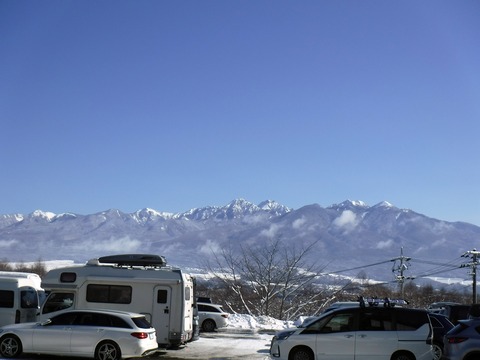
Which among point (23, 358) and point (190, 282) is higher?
point (190, 282)

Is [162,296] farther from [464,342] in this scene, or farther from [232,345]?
[464,342]

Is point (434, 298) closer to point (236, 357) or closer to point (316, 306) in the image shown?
point (316, 306)

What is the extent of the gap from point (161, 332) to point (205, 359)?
5.10 ft

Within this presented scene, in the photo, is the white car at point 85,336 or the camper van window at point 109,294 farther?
the camper van window at point 109,294

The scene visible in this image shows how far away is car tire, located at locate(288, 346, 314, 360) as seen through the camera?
15328 millimetres

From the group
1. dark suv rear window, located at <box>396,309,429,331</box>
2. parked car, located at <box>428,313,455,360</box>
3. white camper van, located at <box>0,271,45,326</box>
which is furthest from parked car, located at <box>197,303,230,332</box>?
dark suv rear window, located at <box>396,309,429,331</box>

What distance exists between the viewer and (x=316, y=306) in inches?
2384

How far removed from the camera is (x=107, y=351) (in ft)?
51.0

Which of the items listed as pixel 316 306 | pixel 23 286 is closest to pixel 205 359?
pixel 23 286

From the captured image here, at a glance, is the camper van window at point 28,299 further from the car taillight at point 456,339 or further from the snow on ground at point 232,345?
the car taillight at point 456,339

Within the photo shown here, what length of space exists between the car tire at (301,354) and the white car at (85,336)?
342 cm

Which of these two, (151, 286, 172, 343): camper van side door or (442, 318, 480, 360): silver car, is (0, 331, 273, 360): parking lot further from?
(442, 318, 480, 360): silver car

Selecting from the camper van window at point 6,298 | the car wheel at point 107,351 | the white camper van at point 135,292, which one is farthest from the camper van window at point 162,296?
the camper van window at point 6,298

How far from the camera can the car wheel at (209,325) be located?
27219mm
